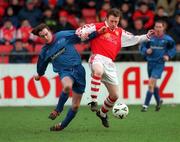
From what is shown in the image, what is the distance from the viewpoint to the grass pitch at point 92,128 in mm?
11562

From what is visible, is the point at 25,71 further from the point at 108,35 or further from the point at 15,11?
the point at 108,35

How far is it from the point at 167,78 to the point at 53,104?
10.3ft

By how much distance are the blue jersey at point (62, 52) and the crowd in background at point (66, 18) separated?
655 cm

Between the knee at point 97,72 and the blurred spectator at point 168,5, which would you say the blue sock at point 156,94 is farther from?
the blurred spectator at point 168,5

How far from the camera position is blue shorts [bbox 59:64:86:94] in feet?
40.7

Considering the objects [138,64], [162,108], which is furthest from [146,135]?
[138,64]

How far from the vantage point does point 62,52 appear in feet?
40.9

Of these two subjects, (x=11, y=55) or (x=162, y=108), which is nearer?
(x=162, y=108)

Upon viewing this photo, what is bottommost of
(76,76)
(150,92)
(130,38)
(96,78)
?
(150,92)

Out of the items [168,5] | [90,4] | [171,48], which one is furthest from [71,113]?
[168,5]

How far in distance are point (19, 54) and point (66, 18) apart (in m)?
2.45

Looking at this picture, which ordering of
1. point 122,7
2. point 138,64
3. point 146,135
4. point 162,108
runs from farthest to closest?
point 122,7
point 138,64
point 162,108
point 146,135

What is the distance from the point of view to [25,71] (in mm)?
18703

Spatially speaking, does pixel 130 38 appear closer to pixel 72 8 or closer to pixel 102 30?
pixel 102 30
